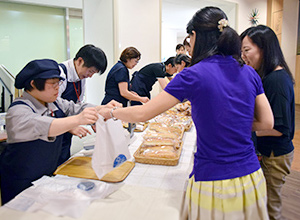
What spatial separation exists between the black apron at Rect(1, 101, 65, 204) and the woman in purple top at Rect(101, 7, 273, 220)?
637mm

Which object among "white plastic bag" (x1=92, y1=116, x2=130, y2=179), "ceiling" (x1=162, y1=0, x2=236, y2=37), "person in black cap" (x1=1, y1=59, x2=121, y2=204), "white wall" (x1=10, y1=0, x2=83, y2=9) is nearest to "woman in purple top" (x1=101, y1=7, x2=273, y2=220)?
"white plastic bag" (x1=92, y1=116, x2=130, y2=179)

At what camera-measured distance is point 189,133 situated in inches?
80.4

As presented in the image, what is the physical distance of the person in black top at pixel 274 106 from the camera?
4.50ft

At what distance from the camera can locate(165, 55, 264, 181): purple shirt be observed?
0.94m

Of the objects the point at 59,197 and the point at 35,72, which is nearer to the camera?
the point at 59,197

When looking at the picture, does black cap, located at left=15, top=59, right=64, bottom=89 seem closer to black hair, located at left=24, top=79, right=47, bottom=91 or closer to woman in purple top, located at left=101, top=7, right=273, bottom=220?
black hair, located at left=24, top=79, right=47, bottom=91

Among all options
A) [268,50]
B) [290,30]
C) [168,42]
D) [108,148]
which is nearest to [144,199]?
[108,148]

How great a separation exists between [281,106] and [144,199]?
36.3 inches

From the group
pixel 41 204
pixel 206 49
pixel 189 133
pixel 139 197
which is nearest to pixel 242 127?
A: pixel 206 49

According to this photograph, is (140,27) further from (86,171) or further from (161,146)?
(86,171)

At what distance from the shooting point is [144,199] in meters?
1.02

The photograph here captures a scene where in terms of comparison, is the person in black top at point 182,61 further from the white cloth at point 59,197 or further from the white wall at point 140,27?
the white cloth at point 59,197

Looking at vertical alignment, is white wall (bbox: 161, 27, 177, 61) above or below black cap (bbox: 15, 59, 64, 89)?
above

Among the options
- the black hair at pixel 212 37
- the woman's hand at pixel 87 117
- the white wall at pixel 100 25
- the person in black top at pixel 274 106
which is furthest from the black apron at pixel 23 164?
the white wall at pixel 100 25
